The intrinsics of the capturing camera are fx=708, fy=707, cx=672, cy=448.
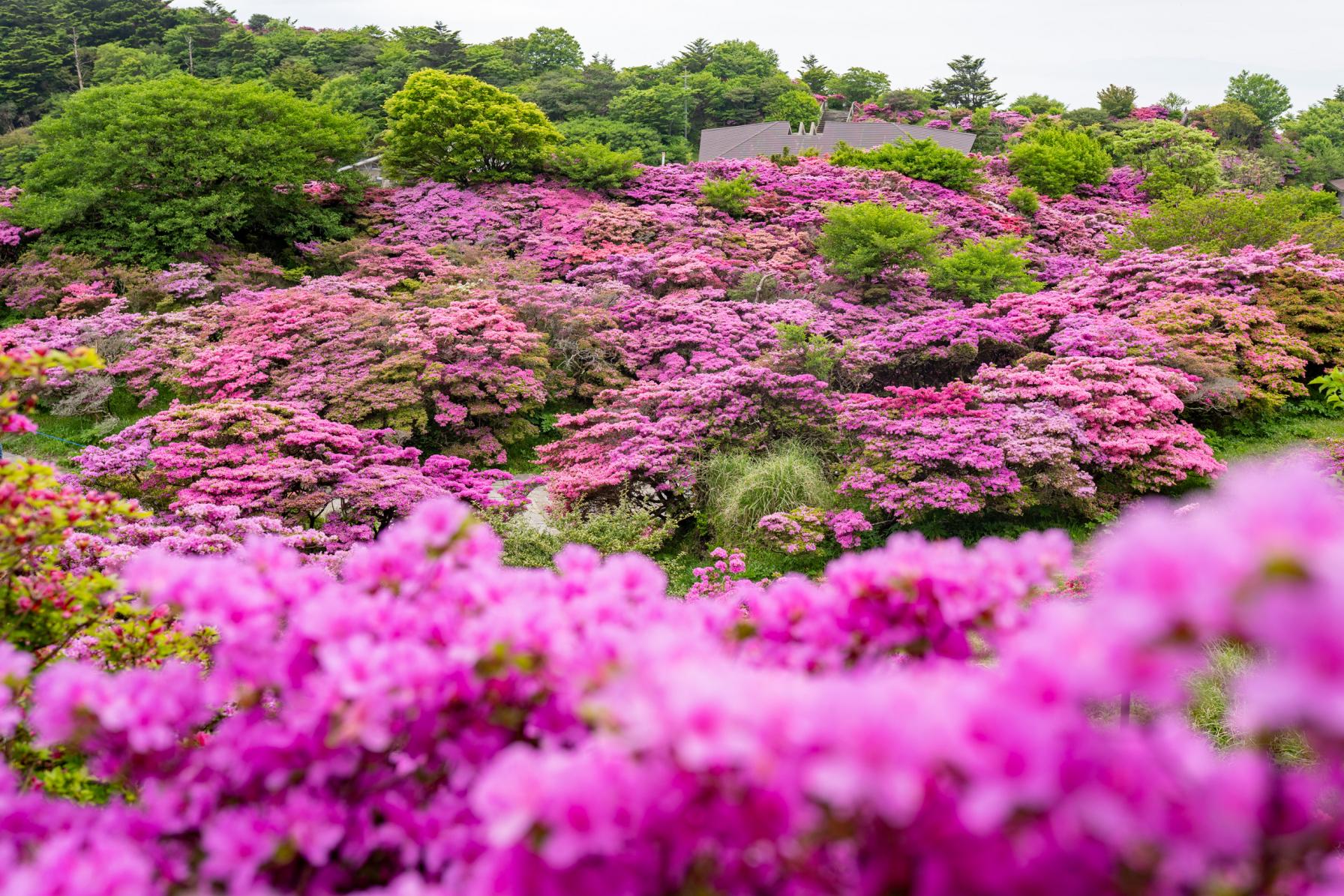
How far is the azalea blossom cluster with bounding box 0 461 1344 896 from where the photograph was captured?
62cm

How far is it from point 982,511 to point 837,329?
4.02m

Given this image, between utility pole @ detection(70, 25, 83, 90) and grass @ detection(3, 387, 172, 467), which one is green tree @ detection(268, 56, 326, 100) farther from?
grass @ detection(3, 387, 172, 467)

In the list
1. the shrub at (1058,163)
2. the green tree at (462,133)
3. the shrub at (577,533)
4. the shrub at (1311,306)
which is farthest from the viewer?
the shrub at (1058,163)

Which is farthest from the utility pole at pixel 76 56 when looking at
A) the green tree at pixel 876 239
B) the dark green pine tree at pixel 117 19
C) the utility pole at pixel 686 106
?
the green tree at pixel 876 239

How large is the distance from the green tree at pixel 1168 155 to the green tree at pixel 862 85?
46.4ft

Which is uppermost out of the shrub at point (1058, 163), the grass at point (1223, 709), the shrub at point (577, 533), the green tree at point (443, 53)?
the green tree at point (443, 53)

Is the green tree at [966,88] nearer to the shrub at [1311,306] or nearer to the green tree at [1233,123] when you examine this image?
the green tree at [1233,123]

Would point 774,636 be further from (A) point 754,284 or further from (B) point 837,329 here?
(A) point 754,284

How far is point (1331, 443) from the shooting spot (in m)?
→ 6.80

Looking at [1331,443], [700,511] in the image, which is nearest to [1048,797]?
[700,511]

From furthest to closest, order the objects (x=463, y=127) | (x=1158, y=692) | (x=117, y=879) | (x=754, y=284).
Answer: (x=463, y=127), (x=754, y=284), (x=117, y=879), (x=1158, y=692)

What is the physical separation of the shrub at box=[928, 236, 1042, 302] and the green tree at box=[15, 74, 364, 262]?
1079 cm

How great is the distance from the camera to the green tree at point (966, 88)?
3312cm

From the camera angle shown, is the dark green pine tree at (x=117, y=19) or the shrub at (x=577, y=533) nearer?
the shrub at (x=577, y=533)
